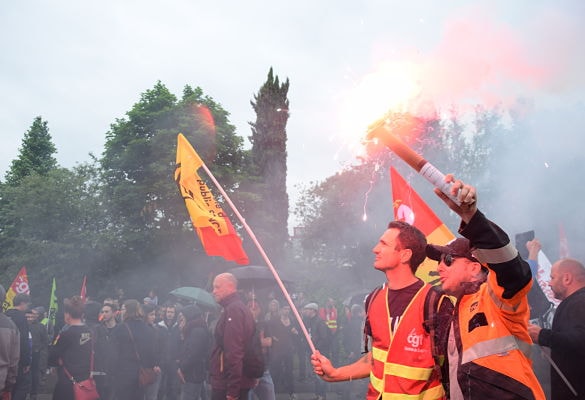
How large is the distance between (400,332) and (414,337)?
0.10m

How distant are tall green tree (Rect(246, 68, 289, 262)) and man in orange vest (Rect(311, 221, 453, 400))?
94.6 feet

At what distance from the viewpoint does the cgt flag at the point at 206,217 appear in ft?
24.2

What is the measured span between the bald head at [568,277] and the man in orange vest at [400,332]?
1.87 m

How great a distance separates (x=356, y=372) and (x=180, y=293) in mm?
11380

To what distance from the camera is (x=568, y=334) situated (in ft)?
14.8

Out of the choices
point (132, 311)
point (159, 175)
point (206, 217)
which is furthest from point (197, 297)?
point (159, 175)

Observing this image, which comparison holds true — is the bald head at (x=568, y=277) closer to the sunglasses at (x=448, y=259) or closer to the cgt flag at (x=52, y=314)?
the sunglasses at (x=448, y=259)

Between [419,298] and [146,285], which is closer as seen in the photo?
[419,298]

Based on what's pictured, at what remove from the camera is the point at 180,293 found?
14.7 metres

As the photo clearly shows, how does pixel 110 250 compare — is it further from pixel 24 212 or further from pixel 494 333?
pixel 494 333

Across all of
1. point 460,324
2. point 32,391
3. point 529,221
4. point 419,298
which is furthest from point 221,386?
point 529,221

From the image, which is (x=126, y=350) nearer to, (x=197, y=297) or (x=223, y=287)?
(x=223, y=287)

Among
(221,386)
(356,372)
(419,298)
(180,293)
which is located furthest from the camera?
(180,293)

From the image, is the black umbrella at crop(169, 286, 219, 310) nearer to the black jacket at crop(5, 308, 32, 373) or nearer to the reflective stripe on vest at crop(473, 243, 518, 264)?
the black jacket at crop(5, 308, 32, 373)
